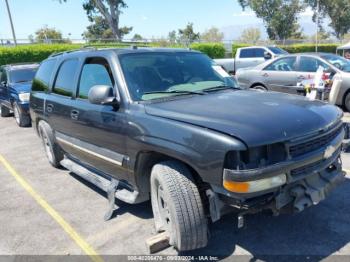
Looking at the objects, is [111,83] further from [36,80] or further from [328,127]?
[36,80]

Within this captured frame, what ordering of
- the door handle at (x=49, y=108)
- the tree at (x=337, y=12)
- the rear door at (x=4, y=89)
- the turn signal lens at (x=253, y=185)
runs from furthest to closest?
the tree at (x=337, y=12) < the rear door at (x=4, y=89) < the door handle at (x=49, y=108) < the turn signal lens at (x=253, y=185)

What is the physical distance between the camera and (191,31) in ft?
226

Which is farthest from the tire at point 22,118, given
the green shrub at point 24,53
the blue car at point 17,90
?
the green shrub at point 24,53

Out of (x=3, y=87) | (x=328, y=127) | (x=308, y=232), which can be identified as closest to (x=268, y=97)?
(x=328, y=127)

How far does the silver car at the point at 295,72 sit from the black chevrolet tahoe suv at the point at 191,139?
225 inches

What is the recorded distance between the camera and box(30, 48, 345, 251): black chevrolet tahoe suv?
2877mm

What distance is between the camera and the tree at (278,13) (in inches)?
2131

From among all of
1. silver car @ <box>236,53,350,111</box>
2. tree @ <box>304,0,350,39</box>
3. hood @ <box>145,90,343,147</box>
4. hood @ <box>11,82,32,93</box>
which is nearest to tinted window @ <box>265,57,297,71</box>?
silver car @ <box>236,53,350,111</box>

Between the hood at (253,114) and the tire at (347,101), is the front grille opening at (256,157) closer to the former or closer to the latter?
the hood at (253,114)

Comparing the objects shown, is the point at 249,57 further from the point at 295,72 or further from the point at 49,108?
the point at 49,108

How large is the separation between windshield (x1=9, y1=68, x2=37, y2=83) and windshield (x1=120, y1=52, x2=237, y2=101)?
8188 millimetres

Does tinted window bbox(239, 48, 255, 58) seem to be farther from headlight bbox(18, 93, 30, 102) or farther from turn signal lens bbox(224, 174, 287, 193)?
turn signal lens bbox(224, 174, 287, 193)

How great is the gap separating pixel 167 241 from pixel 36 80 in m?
4.33

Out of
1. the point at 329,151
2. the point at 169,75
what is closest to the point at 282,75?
the point at 169,75
